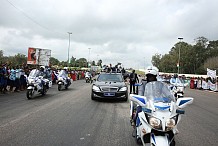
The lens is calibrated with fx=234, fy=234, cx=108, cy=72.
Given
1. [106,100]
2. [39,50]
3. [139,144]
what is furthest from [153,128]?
[39,50]

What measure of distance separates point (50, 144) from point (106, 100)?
7.70 m

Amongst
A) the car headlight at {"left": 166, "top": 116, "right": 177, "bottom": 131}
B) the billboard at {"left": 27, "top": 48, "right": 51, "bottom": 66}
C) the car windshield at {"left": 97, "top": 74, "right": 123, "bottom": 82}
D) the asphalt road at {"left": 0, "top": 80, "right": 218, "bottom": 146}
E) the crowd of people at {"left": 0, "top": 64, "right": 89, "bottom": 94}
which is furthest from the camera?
the billboard at {"left": 27, "top": 48, "right": 51, "bottom": 66}

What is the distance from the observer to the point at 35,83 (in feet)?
40.5

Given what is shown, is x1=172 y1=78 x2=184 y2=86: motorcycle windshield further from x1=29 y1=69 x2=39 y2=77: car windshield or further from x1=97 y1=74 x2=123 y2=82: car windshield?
x1=29 y1=69 x2=39 y2=77: car windshield

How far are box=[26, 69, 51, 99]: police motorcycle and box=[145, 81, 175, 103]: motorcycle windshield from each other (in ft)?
29.3

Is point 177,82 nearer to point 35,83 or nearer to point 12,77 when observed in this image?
point 35,83

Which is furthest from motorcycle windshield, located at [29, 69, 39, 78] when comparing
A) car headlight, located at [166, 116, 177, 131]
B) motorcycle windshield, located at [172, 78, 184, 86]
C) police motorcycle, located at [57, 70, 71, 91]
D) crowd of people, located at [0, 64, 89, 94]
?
car headlight, located at [166, 116, 177, 131]

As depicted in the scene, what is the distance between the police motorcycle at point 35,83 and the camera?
12.1 meters

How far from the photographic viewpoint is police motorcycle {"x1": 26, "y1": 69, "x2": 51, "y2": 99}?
12102mm

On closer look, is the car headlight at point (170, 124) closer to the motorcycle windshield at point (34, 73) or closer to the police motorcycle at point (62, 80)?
the motorcycle windshield at point (34, 73)

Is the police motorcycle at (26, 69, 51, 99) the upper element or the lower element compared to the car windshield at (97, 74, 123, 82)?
lower

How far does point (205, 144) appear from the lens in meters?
5.40

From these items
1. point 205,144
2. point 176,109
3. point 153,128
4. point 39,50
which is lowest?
point 205,144

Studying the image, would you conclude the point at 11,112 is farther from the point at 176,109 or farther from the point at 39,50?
the point at 39,50
